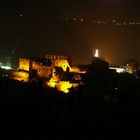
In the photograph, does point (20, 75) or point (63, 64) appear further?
point (63, 64)

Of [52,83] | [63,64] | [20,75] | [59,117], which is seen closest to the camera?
[59,117]

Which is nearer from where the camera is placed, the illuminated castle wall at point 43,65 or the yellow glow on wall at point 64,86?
the yellow glow on wall at point 64,86

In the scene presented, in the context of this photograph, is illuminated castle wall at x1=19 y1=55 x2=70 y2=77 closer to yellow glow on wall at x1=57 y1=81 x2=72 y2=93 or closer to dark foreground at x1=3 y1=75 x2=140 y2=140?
yellow glow on wall at x1=57 y1=81 x2=72 y2=93

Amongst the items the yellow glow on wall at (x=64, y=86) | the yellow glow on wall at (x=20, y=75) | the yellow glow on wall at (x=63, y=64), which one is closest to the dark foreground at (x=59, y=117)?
the yellow glow on wall at (x=64, y=86)

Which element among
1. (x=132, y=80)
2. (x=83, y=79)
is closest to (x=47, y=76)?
(x=83, y=79)

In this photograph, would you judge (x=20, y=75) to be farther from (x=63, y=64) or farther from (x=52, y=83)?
(x=63, y=64)

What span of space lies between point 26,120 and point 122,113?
35.8 feet

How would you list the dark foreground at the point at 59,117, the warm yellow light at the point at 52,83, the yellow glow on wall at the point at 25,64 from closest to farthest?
1. the dark foreground at the point at 59,117
2. the warm yellow light at the point at 52,83
3. the yellow glow on wall at the point at 25,64

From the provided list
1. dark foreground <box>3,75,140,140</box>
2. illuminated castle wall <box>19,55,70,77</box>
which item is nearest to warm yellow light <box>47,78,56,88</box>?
illuminated castle wall <box>19,55,70,77</box>

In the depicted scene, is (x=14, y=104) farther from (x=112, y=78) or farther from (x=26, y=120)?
(x=112, y=78)

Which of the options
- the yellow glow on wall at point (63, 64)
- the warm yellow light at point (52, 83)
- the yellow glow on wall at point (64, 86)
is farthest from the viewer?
the yellow glow on wall at point (63, 64)

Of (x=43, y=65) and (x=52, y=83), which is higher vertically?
(x=43, y=65)

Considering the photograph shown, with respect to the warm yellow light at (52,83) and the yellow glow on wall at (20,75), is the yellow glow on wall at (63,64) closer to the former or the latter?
the warm yellow light at (52,83)

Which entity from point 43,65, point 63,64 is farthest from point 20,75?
point 63,64
